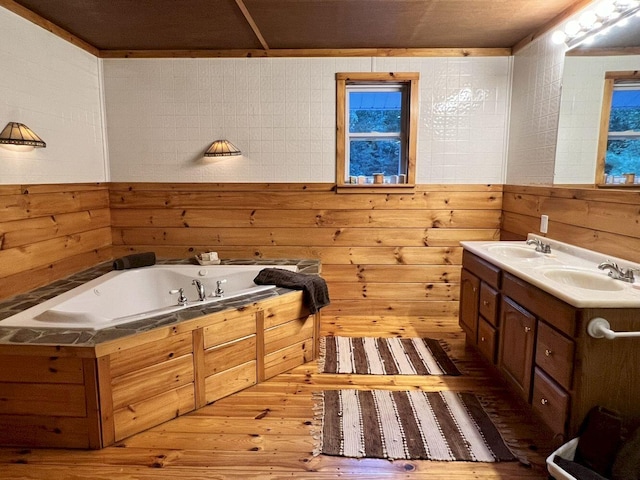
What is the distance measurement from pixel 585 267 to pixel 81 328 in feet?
9.03

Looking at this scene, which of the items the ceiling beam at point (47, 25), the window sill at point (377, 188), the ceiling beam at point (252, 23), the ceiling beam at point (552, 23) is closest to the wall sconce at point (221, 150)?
the ceiling beam at point (252, 23)

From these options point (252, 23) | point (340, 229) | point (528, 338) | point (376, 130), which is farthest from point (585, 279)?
point (252, 23)

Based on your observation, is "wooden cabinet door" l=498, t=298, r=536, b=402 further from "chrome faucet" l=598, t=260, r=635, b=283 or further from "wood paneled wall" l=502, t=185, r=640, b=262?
"wood paneled wall" l=502, t=185, r=640, b=262

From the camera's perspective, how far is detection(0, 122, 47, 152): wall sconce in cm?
252

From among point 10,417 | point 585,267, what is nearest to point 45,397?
point 10,417

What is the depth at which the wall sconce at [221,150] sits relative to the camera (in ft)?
11.9

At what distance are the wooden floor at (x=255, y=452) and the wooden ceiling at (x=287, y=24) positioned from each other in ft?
8.17

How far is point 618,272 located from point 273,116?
2.84 meters

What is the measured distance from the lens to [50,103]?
3020mm

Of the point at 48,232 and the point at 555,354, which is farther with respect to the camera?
the point at 48,232

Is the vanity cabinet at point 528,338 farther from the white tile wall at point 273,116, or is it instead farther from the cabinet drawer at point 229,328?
the cabinet drawer at point 229,328

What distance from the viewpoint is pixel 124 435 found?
2141 millimetres

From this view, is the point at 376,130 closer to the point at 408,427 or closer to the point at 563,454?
the point at 408,427

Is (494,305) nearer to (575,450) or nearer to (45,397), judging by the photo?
(575,450)
